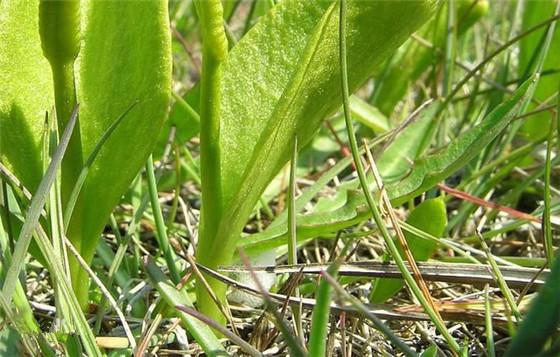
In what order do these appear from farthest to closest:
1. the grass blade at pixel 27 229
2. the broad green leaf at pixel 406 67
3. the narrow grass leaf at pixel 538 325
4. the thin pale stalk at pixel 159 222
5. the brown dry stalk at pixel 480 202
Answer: the broad green leaf at pixel 406 67
the brown dry stalk at pixel 480 202
the thin pale stalk at pixel 159 222
the grass blade at pixel 27 229
the narrow grass leaf at pixel 538 325

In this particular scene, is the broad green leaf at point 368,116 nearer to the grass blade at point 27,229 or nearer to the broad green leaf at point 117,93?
the broad green leaf at point 117,93

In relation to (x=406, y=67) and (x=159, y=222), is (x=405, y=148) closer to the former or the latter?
(x=406, y=67)

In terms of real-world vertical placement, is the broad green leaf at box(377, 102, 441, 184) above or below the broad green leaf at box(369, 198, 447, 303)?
above

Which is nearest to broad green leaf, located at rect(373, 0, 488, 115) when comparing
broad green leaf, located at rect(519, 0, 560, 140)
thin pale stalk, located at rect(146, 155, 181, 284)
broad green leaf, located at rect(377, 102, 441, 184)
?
broad green leaf, located at rect(519, 0, 560, 140)

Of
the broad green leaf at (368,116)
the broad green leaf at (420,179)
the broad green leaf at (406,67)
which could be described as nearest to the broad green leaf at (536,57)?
the broad green leaf at (406,67)

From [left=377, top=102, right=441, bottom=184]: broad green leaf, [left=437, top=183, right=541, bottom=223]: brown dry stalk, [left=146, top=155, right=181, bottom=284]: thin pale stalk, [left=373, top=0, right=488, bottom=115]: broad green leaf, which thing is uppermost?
[left=373, top=0, right=488, bottom=115]: broad green leaf

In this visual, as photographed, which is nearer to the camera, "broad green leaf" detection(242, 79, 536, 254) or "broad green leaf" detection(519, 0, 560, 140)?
"broad green leaf" detection(242, 79, 536, 254)

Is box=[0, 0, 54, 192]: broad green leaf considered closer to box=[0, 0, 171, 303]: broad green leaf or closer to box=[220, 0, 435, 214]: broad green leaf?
box=[0, 0, 171, 303]: broad green leaf

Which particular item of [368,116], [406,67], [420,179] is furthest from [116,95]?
[406,67]
